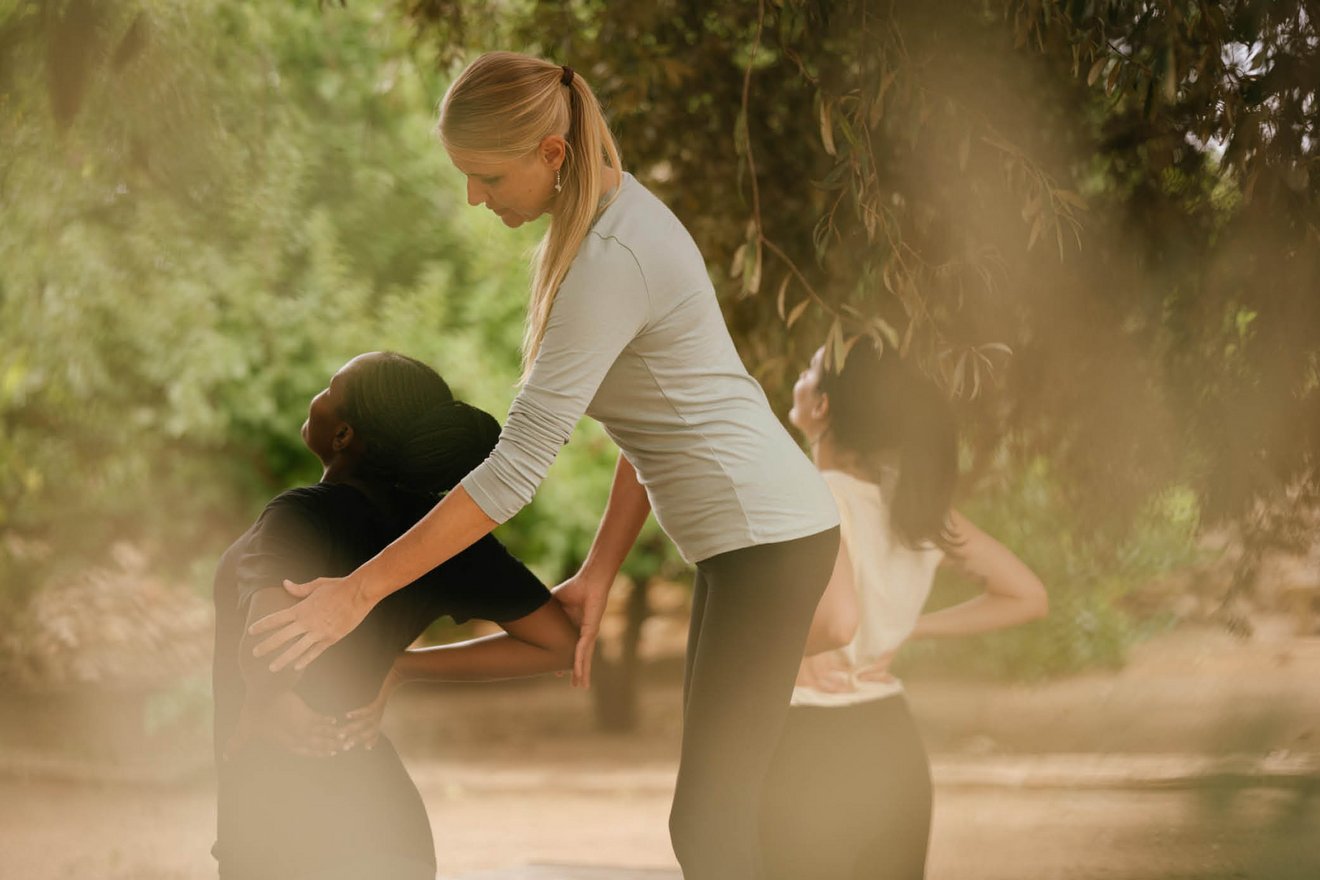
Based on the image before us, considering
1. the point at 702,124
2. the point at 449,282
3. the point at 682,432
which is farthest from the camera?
the point at 449,282

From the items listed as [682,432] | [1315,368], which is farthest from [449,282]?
[682,432]

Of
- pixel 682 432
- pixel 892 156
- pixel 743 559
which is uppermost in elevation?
pixel 892 156

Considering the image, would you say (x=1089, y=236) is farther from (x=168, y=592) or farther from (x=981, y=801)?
(x=168, y=592)

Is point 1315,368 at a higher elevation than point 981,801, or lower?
higher

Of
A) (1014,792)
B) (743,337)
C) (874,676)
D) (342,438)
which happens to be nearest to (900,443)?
(874,676)

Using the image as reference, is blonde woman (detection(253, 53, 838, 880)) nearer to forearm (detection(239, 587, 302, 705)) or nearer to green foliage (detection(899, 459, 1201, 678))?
forearm (detection(239, 587, 302, 705))

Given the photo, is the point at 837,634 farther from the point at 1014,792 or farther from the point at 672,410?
the point at 1014,792

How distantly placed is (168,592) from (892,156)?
260 inches

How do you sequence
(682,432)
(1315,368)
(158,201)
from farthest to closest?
(158,201) < (1315,368) < (682,432)

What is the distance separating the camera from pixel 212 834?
7793 mm

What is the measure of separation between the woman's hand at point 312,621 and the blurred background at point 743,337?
4.52ft

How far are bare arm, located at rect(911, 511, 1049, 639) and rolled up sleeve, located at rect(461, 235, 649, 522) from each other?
4.11 ft

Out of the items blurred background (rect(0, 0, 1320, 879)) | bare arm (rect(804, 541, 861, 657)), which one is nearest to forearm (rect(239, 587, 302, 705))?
Answer: bare arm (rect(804, 541, 861, 657))

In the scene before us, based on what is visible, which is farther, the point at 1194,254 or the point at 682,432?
the point at 1194,254
